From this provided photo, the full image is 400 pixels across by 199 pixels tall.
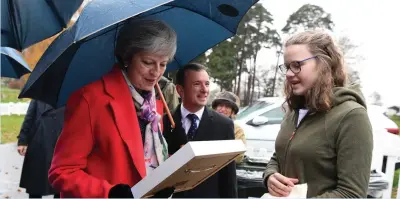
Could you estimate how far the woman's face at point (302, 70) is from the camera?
1.98 metres

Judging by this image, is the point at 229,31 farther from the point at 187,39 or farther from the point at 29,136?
the point at 29,136

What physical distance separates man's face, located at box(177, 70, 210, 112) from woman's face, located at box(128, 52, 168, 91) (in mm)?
1107

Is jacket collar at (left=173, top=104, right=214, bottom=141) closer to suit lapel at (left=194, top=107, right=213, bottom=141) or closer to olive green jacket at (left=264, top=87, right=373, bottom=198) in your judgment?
suit lapel at (left=194, top=107, right=213, bottom=141)

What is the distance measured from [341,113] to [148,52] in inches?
35.5

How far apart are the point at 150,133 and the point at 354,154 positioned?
0.93m

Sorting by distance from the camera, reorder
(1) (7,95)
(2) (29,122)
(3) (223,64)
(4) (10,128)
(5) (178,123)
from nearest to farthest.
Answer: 1. (5) (178,123)
2. (2) (29,122)
3. (4) (10,128)
4. (1) (7,95)
5. (3) (223,64)

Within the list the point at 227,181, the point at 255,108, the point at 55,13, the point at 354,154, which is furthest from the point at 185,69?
the point at 255,108

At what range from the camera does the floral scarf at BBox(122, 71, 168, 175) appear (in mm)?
2094

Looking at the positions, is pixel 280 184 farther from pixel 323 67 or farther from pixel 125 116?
pixel 125 116

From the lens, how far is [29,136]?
5.03 m

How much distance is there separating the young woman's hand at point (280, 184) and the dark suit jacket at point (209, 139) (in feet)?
3.31

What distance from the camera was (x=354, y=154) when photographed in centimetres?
180

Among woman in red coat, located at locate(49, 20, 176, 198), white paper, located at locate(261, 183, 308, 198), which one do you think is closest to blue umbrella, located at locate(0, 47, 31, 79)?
woman in red coat, located at locate(49, 20, 176, 198)

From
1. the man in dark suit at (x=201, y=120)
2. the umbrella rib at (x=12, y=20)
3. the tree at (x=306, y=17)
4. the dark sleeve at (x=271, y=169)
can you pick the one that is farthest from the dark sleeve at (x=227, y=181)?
the tree at (x=306, y=17)
